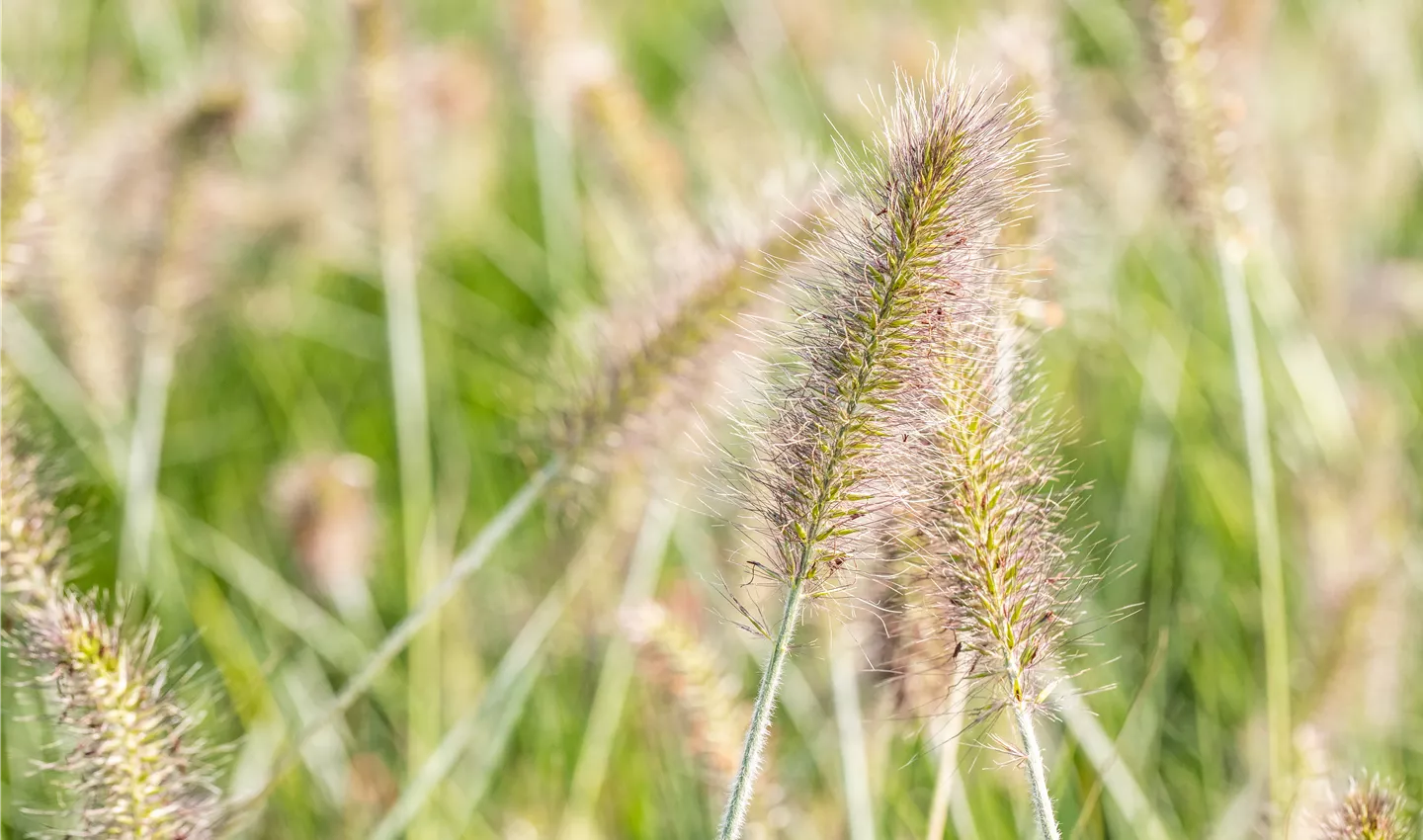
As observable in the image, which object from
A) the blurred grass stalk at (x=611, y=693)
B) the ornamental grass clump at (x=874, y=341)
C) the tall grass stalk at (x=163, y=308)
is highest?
the tall grass stalk at (x=163, y=308)

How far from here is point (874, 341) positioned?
1.27 meters

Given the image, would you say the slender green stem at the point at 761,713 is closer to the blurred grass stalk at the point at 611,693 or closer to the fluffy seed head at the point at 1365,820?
the fluffy seed head at the point at 1365,820

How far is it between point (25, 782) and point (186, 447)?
1487 millimetres

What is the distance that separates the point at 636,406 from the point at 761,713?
902 mm

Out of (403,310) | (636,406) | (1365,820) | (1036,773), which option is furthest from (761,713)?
(403,310)

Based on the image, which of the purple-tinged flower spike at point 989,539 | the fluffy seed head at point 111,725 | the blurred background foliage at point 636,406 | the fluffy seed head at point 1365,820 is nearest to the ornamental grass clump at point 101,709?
the fluffy seed head at point 111,725

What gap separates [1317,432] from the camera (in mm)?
3209

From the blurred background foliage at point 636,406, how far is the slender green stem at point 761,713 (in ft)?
1.75

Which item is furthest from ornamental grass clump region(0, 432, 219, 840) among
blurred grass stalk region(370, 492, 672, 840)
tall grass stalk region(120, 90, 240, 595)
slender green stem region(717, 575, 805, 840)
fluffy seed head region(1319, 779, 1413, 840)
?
fluffy seed head region(1319, 779, 1413, 840)

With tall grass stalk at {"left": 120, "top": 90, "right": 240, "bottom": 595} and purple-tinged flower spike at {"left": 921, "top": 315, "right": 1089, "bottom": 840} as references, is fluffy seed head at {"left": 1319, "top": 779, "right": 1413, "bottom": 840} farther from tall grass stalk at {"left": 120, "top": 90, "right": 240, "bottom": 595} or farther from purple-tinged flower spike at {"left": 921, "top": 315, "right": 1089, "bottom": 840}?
tall grass stalk at {"left": 120, "top": 90, "right": 240, "bottom": 595}

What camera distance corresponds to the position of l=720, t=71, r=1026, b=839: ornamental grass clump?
123cm

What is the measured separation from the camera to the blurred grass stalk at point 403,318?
8.68 feet

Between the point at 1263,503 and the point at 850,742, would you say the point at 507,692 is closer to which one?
the point at 850,742

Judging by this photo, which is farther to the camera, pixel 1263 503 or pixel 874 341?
pixel 1263 503
